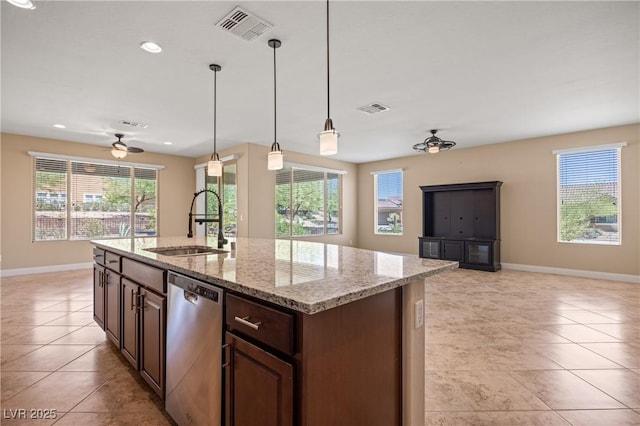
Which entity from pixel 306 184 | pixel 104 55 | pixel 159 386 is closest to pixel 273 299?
pixel 159 386

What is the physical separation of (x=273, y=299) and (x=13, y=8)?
9.75 ft

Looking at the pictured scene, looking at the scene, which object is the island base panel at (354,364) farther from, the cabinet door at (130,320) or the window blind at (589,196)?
the window blind at (589,196)

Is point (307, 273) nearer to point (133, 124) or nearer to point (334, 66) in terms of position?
point (334, 66)

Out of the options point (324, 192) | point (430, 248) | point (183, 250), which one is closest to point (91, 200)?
point (324, 192)

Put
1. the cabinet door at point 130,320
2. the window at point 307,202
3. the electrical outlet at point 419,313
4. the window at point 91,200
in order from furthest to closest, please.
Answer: the window at point 307,202
the window at point 91,200
the cabinet door at point 130,320
the electrical outlet at point 419,313

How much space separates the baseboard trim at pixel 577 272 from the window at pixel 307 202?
13.7 ft

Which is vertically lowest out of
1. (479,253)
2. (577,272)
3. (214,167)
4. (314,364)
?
(577,272)

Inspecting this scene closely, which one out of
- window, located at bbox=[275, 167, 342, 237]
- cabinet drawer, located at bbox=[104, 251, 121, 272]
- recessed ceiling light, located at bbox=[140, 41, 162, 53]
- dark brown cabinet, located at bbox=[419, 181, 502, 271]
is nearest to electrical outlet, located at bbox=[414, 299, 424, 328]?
cabinet drawer, located at bbox=[104, 251, 121, 272]

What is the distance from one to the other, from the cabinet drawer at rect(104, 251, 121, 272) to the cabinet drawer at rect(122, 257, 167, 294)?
0.15 metres

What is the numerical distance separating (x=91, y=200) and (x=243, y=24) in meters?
6.08

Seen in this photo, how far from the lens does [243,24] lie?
8.25 feet

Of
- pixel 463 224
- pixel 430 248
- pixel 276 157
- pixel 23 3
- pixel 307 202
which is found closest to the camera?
pixel 23 3

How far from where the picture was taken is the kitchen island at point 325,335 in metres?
1.08

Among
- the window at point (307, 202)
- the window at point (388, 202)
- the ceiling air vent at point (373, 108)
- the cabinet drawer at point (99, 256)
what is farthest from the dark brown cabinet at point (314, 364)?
the window at point (388, 202)
